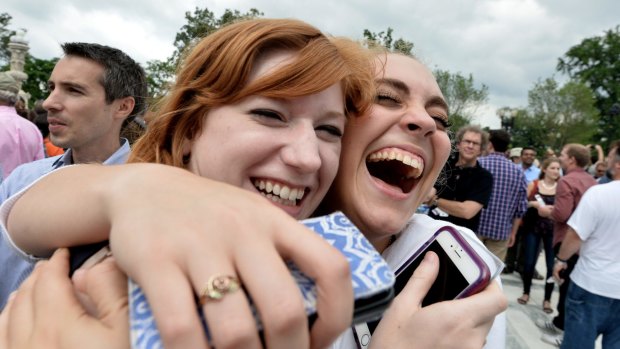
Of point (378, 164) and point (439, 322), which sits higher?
point (378, 164)

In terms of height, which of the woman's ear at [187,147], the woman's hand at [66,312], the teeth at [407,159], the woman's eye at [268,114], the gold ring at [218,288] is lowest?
the woman's hand at [66,312]

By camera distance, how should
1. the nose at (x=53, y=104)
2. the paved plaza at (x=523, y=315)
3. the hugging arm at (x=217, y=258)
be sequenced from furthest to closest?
the paved plaza at (x=523, y=315), the nose at (x=53, y=104), the hugging arm at (x=217, y=258)

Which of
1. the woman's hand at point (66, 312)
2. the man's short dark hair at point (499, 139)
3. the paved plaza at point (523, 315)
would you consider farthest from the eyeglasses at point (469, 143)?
the woman's hand at point (66, 312)

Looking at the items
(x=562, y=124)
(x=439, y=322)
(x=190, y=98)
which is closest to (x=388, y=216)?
(x=439, y=322)

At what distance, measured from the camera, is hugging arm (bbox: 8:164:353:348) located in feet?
1.55

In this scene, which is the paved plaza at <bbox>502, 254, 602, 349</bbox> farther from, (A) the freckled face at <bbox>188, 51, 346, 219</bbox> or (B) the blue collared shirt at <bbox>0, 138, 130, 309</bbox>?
(B) the blue collared shirt at <bbox>0, 138, 130, 309</bbox>

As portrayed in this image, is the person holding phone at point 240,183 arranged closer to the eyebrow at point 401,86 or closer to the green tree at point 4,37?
the eyebrow at point 401,86

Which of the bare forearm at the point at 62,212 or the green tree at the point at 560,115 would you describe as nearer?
the bare forearm at the point at 62,212

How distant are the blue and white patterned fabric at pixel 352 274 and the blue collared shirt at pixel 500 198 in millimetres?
5446

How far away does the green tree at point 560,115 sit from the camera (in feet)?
135

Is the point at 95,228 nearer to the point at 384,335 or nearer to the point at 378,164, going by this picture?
the point at 384,335

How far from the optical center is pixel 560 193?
5.52 m

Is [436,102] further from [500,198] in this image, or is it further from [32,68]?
[32,68]

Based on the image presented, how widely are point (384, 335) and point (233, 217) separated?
68 cm
